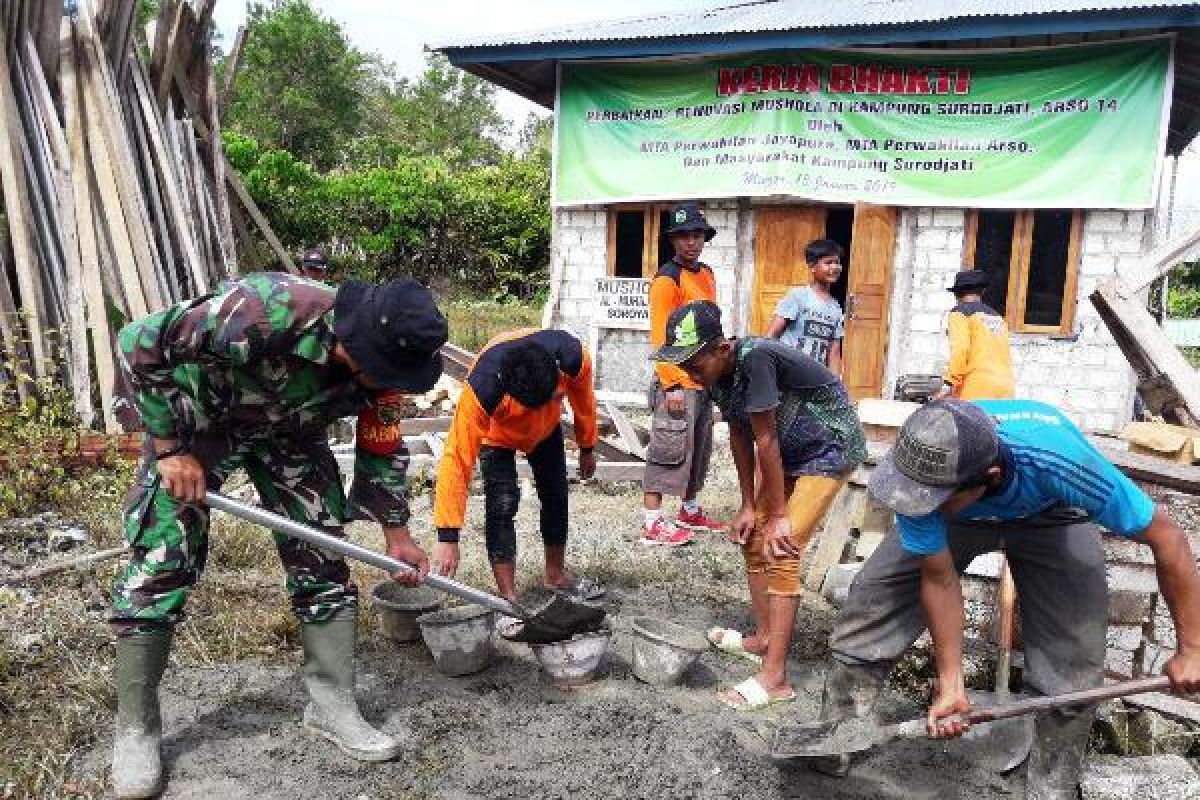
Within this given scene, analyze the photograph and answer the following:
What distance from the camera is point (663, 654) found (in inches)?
133

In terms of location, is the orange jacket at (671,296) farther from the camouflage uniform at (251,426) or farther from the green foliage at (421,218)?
the green foliage at (421,218)

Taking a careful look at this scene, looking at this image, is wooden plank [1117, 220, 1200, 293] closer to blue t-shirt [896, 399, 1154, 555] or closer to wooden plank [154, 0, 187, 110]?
blue t-shirt [896, 399, 1154, 555]

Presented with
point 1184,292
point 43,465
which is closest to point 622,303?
point 43,465

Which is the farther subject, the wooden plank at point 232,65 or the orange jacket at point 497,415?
the wooden plank at point 232,65

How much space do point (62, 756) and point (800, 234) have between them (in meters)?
7.69

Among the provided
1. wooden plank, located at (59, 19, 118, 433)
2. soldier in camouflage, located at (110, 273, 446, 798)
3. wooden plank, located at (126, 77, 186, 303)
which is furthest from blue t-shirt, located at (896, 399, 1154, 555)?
wooden plank, located at (126, 77, 186, 303)

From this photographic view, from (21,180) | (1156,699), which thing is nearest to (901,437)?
(1156,699)

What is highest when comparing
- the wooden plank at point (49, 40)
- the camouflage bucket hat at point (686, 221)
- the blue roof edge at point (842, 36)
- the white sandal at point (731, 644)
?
the blue roof edge at point (842, 36)

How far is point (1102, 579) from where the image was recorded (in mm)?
2566

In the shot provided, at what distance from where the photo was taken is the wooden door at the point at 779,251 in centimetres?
890

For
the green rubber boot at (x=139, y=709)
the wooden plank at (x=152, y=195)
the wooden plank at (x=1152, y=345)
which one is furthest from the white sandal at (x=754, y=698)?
the wooden plank at (x=152, y=195)

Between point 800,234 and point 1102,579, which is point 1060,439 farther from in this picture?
point 800,234

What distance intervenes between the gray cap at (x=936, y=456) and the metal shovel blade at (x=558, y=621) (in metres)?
1.52

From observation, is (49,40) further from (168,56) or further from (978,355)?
(978,355)
